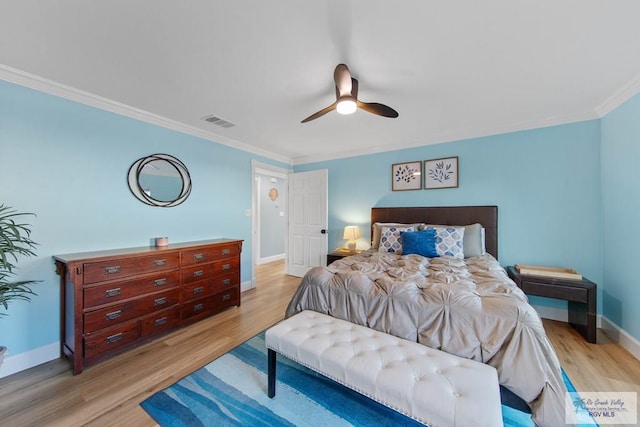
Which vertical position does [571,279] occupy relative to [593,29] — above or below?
below

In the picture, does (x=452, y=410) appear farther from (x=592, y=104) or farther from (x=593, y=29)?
(x=592, y=104)

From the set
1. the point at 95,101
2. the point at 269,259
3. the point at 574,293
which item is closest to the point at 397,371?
the point at 574,293

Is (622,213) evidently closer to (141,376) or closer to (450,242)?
(450,242)

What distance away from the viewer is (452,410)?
39.2 inches

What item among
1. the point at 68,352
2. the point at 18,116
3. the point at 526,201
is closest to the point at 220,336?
the point at 68,352

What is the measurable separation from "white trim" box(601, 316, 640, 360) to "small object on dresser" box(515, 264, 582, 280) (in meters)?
0.51

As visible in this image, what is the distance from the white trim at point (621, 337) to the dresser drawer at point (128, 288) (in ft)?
14.2

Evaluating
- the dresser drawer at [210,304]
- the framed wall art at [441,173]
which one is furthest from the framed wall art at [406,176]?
the dresser drawer at [210,304]

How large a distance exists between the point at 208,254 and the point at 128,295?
0.85 meters

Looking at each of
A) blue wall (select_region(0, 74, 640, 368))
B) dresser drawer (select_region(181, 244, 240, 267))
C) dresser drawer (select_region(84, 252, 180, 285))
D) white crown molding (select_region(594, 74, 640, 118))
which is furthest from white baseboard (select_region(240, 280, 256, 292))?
white crown molding (select_region(594, 74, 640, 118))

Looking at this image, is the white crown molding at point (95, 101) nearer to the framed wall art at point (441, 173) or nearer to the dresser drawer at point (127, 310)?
the dresser drawer at point (127, 310)

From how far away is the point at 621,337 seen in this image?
2234 millimetres

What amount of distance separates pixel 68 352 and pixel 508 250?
480cm

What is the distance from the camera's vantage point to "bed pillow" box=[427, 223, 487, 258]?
2.91 metres
